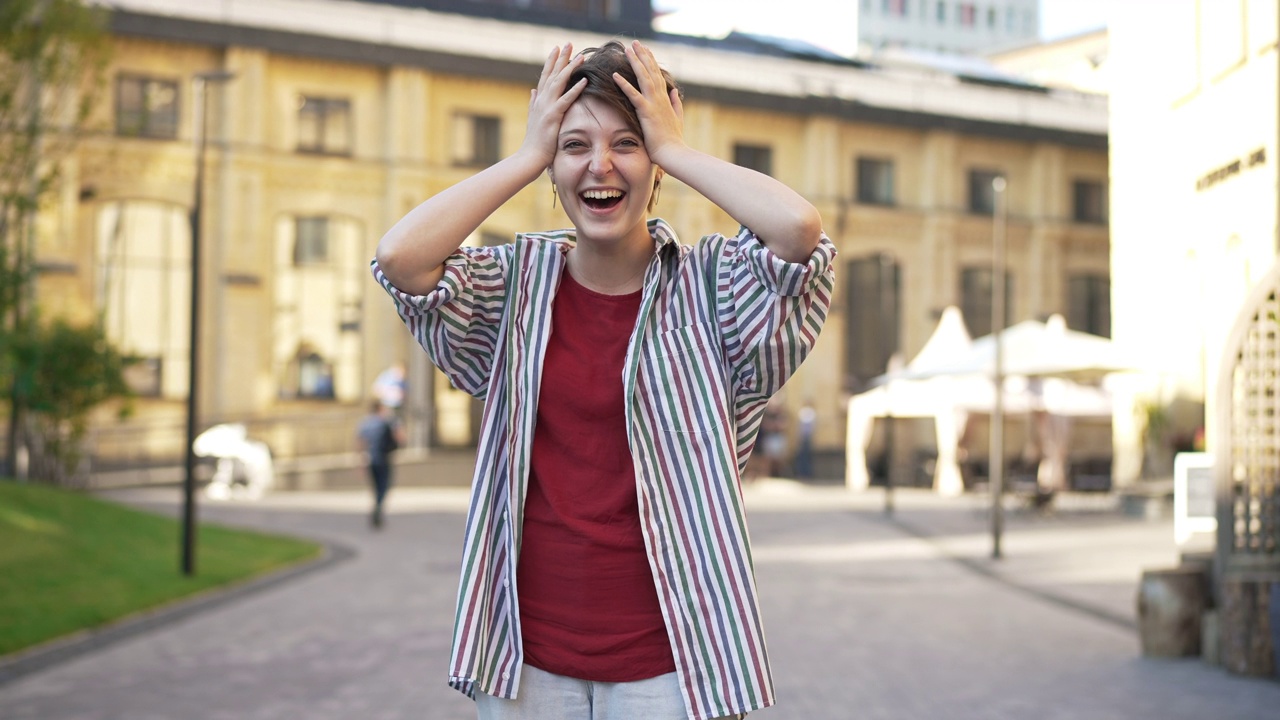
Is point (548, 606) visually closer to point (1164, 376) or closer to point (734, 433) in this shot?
point (734, 433)

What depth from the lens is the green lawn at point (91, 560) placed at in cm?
1150

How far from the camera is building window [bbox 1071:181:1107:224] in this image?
48.7m

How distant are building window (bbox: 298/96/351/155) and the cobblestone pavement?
20.5 meters

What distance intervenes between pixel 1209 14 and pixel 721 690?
16207mm

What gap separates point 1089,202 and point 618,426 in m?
48.4

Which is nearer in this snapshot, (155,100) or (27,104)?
(27,104)

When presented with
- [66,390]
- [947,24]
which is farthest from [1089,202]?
[947,24]

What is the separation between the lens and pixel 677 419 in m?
2.74

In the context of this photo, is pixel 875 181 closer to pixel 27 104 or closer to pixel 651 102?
pixel 27 104

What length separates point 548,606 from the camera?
109 inches

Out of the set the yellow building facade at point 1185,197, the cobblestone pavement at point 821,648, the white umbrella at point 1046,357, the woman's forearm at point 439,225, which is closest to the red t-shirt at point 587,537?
the woman's forearm at point 439,225

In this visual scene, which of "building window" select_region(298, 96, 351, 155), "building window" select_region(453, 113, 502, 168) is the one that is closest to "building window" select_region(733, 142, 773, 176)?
A: "building window" select_region(453, 113, 502, 168)

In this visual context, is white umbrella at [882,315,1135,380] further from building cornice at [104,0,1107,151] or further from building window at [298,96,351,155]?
building window at [298,96,351,155]

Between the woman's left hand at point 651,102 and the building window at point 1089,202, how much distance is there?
4779cm
